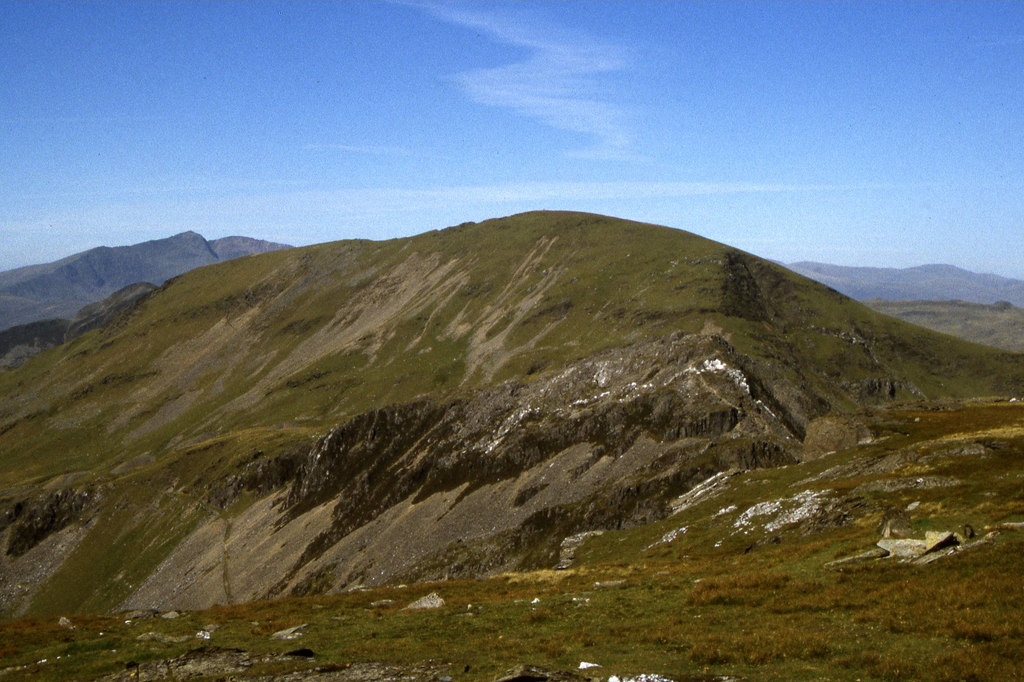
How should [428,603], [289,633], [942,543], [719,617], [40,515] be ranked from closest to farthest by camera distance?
[719,617]
[942,543]
[289,633]
[428,603]
[40,515]

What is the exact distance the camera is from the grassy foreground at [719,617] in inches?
892

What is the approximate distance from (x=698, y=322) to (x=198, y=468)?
124855 millimetres

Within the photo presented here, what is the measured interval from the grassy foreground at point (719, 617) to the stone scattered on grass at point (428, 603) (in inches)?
19.3

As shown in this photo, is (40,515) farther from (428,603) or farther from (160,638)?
(428,603)

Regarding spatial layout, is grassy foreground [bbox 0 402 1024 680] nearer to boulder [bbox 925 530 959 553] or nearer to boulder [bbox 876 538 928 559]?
boulder [bbox 876 538 928 559]

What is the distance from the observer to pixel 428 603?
3803 cm

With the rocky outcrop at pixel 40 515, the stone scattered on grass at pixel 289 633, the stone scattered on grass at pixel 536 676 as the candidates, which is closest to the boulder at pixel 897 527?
the stone scattered on grass at pixel 536 676

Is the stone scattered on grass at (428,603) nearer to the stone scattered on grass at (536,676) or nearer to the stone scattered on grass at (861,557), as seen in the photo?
the stone scattered on grass at (536,676)

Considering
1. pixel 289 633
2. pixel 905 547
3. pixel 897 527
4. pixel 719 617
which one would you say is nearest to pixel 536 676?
pixel 719 617

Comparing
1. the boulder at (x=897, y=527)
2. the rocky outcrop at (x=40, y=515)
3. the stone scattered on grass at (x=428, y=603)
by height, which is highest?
the boulder at (x=897, y=527)

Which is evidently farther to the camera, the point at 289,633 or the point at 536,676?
the point at 289,633

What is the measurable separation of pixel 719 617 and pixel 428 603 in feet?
51.3

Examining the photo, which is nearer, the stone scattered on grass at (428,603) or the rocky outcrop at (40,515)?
the stone scattered on grass at (428,603)

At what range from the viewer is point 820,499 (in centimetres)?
5253
